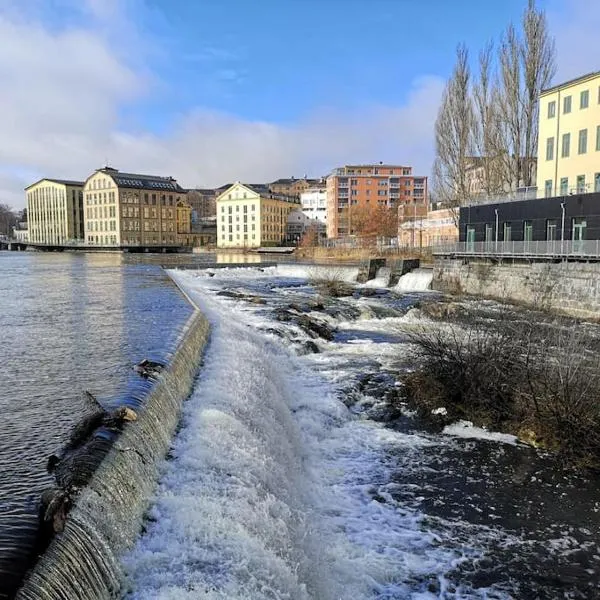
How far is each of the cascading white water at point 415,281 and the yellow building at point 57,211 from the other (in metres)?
89.0

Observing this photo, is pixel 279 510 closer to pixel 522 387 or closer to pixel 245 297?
pixel 522 387

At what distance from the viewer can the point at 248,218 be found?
10050cm

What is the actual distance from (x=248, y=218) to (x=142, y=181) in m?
21.9

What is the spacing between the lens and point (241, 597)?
4.03m

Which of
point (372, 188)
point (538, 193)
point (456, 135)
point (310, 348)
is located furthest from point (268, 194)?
point (310, 348)

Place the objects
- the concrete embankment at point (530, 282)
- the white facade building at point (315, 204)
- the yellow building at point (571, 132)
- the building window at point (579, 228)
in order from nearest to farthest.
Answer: the concrete embankment at point (530, 282), the building window at point (579, 228), the yellow building at point (571, 132), the white facade building at point (315, 204)

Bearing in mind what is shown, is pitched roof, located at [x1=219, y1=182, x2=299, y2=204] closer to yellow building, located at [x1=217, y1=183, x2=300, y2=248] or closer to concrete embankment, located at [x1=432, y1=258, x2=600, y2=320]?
yellow building, located at [x1=217, y1=183, x2=300, y2=248]

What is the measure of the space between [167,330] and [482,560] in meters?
8.42

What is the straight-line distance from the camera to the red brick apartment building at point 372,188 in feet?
324

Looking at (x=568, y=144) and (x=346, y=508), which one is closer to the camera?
(x=346, y=508)

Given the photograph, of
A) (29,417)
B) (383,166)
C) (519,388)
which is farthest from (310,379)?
(383,166)

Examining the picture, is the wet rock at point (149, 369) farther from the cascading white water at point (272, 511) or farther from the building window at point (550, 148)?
the building window at point (550, 148)

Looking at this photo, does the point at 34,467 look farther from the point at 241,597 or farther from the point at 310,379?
the point at 310,379

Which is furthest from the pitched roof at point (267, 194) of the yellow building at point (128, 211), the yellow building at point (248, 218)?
the yellow building at point (128, 211)
